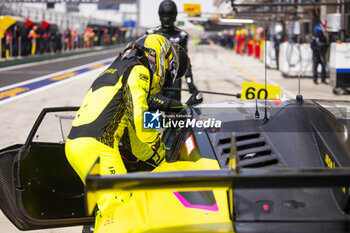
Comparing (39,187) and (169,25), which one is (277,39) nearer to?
(169,25)

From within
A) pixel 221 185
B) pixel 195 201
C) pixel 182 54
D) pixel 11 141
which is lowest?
pixel 11 141

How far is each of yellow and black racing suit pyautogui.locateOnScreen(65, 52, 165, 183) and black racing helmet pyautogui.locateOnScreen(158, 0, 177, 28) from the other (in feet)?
14.3

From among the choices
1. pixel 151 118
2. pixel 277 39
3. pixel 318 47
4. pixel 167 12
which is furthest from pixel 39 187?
pixel 277 39

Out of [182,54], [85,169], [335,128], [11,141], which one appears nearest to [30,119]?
[11,141]

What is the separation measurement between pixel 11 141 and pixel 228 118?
6213mm

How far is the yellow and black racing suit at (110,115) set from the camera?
321 centimetres

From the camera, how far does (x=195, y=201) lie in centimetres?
247

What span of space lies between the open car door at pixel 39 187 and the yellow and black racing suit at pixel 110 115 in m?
0.60

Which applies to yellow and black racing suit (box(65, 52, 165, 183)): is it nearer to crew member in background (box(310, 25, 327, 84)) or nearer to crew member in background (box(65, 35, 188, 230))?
crew member in background (box(65, 35, 188, 230))

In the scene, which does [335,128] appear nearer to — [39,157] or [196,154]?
[196,154]

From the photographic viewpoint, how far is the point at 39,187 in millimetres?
3951

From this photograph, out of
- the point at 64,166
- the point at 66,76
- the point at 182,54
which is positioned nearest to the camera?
the point at 64,166

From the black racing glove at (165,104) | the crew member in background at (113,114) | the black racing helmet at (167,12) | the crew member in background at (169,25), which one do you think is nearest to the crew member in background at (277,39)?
the crew member in background at (169,25)

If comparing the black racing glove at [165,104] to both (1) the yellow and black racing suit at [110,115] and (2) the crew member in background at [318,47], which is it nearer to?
(1) the yellow and black racing suit at [110,115]
